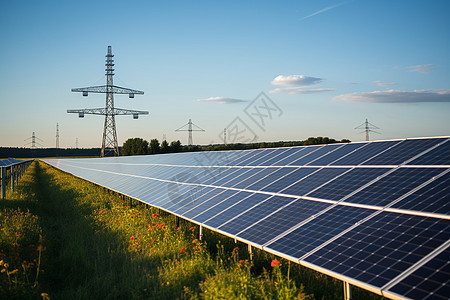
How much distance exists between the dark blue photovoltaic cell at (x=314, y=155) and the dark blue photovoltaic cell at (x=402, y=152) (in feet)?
10.3

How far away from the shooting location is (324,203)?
8.85m

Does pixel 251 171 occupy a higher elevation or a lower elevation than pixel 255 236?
higher

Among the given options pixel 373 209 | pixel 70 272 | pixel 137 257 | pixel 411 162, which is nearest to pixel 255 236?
pixel 373 209

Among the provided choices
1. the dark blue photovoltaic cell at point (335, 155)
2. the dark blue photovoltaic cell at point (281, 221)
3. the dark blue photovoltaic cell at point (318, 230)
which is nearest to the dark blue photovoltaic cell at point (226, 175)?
the dark blue photovoltaic cell at point (335, 155)

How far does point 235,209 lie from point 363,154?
5.19 m

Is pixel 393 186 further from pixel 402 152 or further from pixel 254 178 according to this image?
pixel 254 178

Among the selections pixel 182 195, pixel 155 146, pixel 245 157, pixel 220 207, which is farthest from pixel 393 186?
pixel 155 146

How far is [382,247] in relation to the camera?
Result: 6.21 m

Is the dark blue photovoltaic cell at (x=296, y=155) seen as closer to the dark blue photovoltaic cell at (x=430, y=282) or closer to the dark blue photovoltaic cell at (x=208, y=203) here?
the dark blue photovoltaic cell at (x=208, y=203)

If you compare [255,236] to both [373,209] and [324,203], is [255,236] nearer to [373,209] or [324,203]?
[324,203]

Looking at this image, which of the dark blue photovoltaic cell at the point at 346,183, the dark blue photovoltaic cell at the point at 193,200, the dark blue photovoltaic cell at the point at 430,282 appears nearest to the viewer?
the dark blue photovoltaic cell at the point at 430,282

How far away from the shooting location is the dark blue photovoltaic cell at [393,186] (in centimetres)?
792

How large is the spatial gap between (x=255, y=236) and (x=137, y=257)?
4325mm

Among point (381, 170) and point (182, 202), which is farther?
point (182, 202)
